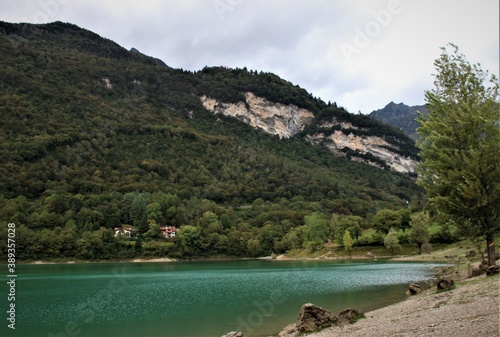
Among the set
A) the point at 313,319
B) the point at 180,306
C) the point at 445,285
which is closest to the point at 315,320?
the point at 313,319

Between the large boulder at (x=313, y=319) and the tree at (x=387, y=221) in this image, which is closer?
the large boulder at (x=313, y=319)

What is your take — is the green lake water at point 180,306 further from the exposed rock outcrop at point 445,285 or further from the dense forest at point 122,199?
the dense forest at point 122,199

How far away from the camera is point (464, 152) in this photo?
26766 mm

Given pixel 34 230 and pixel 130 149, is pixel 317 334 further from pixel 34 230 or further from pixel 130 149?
pixel 130 149

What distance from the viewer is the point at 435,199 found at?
88.1 ft

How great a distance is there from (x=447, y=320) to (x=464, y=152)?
1531 cm

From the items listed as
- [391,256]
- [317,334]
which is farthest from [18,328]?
[391,256]

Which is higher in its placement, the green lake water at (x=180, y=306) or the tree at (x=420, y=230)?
the tree at (x=420, y=230)

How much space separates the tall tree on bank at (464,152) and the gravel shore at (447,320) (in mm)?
6896

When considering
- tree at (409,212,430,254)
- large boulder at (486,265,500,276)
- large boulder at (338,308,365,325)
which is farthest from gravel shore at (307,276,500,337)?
tree at (409,212,430,254)

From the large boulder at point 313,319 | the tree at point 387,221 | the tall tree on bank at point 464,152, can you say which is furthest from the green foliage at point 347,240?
the large boulder at point 313,319

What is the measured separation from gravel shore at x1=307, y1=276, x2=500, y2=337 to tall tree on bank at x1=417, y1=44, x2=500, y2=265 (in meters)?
6.90

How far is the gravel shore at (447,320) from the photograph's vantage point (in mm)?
12586

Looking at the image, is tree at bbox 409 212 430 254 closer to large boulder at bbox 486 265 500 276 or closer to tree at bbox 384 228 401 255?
tree at bbox 384 228 401 255
